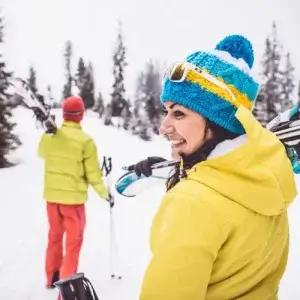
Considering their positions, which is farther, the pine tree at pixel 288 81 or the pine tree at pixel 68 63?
the pine tree at pixel 68 63

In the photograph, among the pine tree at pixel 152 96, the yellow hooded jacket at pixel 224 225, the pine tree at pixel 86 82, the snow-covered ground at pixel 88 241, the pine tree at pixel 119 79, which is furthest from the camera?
the pine tree at pixel 86 82

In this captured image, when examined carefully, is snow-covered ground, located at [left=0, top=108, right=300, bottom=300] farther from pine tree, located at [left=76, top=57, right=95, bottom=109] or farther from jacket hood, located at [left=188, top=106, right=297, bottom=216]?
pine tree, located at [left=76, top=57, right=95, bottom=109]

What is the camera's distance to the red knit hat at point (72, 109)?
4031mm

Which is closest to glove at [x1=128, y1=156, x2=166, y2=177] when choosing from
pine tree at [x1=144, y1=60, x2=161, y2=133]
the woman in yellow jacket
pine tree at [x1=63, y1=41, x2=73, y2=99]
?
the woman in yellow jacket

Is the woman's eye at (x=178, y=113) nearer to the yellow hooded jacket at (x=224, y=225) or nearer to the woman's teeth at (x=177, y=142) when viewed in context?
the woman's teeth at (x=177, y=142)

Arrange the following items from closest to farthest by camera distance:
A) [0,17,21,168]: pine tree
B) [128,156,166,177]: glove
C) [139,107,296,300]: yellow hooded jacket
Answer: [139,107,296,300]: yellow hooded jacket → [128,156,166,177]: glove → [0,17,21,168]: pine tree

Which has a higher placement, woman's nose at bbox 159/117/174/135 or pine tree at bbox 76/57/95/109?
woman's nose at bbox 159/117/174/135

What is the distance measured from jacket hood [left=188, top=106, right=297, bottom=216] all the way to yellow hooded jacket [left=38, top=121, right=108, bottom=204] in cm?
277

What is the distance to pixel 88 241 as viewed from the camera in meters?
5.82

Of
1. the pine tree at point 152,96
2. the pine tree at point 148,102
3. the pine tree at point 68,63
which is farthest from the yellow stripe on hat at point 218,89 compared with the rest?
the pine tree at point 68,63

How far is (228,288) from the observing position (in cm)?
114

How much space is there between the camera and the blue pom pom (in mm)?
1396

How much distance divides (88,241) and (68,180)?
224 cm

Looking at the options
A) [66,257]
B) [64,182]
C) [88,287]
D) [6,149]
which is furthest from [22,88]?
[6,149]
